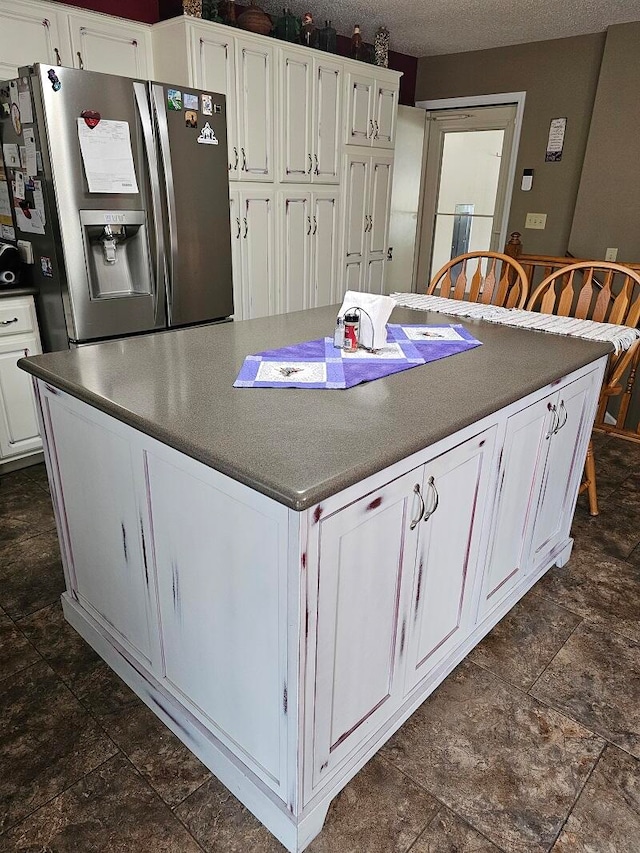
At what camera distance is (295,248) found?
150 inches

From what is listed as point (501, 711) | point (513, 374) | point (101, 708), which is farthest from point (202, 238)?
point (501, 711)

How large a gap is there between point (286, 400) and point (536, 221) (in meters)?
4.12

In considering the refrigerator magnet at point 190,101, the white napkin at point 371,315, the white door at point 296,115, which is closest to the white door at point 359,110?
the white door at point 296,115

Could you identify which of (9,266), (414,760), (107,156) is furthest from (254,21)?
(414,760)

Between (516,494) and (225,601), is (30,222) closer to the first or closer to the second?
(225,601)

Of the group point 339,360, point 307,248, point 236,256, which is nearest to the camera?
point 339,360

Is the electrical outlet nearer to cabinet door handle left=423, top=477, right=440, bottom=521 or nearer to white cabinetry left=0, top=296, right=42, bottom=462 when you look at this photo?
white cabinetry left=0, top=296, right=42, bottom=462

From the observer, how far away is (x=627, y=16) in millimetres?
3719

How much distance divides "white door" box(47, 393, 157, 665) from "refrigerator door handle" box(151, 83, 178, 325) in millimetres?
1431

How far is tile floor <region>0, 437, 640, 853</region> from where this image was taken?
131 cm

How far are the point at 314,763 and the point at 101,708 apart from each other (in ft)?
2.33

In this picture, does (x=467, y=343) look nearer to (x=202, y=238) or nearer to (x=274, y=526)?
(x=274, y=526)

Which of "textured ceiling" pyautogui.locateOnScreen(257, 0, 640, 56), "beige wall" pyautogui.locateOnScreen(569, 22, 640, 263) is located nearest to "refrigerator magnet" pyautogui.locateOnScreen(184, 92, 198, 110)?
"textured ceiling" pyautogui.locateOnScreen(257, 0, 640, 56)

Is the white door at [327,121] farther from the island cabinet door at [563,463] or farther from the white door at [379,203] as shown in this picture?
the island cabinet door at [563,463]
